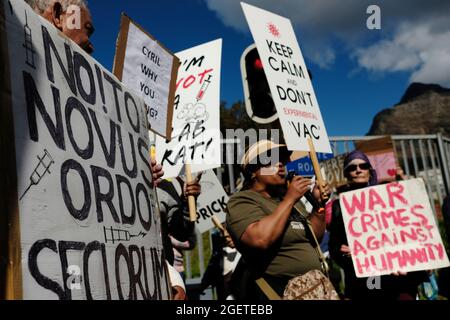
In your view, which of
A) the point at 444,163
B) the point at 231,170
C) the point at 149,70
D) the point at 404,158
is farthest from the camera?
the point at 444,163

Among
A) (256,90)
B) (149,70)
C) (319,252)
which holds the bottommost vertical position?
(319,252)

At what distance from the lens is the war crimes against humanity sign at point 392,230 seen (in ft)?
10.1

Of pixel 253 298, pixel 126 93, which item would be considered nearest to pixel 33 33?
pixel 126 93

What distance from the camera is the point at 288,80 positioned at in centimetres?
337

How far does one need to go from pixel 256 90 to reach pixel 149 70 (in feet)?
6.78

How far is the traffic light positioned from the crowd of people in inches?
48.6

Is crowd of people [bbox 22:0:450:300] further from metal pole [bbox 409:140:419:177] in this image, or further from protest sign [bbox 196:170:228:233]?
metal pole [bbox 409:140:419:177]

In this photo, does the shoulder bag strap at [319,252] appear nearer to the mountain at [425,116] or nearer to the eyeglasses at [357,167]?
the eyeglasses at [357,167]

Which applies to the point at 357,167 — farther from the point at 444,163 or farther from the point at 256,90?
the point at 444,163

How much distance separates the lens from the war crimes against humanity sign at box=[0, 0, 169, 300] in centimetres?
122

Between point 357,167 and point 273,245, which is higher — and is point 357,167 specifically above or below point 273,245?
above

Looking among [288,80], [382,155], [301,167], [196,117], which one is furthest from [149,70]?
[382,155]

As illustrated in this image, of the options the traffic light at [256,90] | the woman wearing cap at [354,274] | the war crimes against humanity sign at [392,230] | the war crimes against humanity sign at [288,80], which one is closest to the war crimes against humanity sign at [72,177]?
the war crimes against humanity sign at [288,80]
